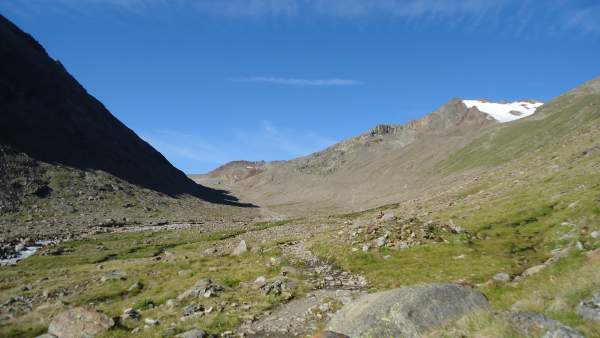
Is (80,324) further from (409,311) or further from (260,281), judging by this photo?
(409,311)

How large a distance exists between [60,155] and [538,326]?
129833mm

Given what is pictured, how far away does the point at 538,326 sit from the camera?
9953mm

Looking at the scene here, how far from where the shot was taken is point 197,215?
118m

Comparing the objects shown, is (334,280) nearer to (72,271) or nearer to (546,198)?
(546,198)

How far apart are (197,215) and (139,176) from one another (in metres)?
37.6

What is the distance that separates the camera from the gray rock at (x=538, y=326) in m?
9.45

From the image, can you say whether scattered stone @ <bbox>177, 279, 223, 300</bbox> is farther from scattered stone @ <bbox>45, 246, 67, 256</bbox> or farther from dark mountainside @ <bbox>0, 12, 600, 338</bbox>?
scattered stone @ <bbox>45, 246, 67, 256</bbox>

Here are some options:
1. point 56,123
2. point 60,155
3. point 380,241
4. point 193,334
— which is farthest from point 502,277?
point 56,123

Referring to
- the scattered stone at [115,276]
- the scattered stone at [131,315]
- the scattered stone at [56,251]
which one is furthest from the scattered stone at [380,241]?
the scattered stone at [56,251]

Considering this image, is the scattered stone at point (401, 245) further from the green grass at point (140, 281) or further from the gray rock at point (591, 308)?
the gray rock at point (591, 308)

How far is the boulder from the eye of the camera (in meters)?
20.7

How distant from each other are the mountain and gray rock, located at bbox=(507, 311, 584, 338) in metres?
79.3

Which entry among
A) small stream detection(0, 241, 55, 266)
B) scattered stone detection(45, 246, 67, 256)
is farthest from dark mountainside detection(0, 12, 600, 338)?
scattered stone detection(45, 246, 67, 256)

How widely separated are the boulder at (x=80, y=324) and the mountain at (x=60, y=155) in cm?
5950
